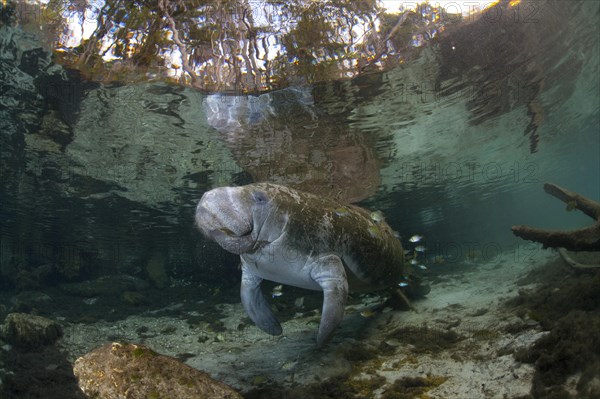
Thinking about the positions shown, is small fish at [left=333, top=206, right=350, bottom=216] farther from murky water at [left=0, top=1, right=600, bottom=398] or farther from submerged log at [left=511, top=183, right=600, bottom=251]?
murky water at [left=0, top=1, right=600, bottom=398]

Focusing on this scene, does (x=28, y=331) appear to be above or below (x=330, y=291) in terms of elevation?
below

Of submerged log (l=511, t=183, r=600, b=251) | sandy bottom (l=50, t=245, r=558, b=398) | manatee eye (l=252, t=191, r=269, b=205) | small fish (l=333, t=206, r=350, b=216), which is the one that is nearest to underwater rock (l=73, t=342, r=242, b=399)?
sandy bottom (l=50, t=245, r=558, b=398)

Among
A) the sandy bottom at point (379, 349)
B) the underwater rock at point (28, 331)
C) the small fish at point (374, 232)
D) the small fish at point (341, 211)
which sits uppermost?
the small fish at point (341, 211)

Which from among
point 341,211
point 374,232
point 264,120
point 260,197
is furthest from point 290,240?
point 264,120

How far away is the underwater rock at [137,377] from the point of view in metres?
3.14

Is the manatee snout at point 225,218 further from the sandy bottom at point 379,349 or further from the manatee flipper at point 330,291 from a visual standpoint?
the sandy bottom at point 379,349

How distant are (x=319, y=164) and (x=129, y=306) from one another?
9074 mm

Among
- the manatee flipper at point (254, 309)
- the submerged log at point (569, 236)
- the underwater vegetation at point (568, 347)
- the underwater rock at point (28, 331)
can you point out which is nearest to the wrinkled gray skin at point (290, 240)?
the manatee flipper at point (254, 309)

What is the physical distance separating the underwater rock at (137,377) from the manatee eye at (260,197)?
1946 mm

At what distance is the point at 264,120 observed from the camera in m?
10.4

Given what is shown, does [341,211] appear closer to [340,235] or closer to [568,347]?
[340,235]

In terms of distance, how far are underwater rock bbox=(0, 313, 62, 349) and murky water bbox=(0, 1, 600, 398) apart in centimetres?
381

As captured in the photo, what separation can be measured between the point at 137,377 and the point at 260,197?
2.23 metres

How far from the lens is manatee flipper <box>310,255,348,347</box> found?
13.2 feet
